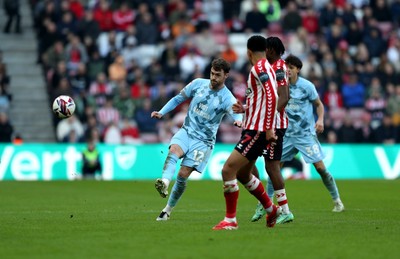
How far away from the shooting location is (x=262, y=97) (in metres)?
Answer: 13.1

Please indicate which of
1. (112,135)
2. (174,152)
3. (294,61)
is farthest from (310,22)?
(174,152)

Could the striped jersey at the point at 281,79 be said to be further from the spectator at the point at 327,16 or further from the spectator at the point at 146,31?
the spectator at the point at 327,16

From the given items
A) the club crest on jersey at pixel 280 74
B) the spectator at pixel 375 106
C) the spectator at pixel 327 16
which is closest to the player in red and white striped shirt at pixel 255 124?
the club crest on jersey at pixel 280 74

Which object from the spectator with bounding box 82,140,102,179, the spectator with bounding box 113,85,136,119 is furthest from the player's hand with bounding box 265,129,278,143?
the spectator with bounding box 113,85,136,119

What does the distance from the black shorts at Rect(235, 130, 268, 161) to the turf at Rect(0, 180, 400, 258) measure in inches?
38.0

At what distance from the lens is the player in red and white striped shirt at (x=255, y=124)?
12969mm

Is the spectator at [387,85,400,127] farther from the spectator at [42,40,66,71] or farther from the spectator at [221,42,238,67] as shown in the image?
the spectator at [42,40,66,71]

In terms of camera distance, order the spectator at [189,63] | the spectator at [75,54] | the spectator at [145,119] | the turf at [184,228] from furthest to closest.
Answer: the spectator at [189,63]
the spectator at [75,54]
the spectator at [145,119]
the turf at [184,228]

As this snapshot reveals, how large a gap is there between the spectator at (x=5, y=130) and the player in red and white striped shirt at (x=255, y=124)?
646 inches

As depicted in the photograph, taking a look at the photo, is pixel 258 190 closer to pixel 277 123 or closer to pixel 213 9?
pixel 277 123

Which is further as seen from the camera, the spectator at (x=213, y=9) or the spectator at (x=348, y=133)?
the spectator at (x=213, y=9)

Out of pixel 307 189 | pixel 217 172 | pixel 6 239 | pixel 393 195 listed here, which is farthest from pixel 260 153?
pixel 217 172

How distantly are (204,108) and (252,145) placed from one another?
224cm

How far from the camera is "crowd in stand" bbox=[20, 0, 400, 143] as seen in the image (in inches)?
1194
